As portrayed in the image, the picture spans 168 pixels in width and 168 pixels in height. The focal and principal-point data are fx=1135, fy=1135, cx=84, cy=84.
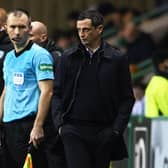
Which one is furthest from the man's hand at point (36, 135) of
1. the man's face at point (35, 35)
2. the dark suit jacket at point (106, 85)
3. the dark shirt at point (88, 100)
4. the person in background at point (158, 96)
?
the person in background at point (158, 96)

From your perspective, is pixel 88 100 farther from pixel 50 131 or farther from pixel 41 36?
pixel 41 36

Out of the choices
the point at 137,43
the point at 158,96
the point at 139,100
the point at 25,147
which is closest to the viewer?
the point at 25,147

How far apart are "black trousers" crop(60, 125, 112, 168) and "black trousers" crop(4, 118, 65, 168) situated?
1.18ft

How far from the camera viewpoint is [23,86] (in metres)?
10.6

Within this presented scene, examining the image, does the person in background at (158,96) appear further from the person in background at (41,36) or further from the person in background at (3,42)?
the person in background at (3,42)

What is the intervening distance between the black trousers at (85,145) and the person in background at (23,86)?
0.91 ft

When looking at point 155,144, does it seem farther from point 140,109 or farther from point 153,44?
point 153,44

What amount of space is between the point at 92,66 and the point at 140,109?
5445mm


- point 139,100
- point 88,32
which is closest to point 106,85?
point 88,32

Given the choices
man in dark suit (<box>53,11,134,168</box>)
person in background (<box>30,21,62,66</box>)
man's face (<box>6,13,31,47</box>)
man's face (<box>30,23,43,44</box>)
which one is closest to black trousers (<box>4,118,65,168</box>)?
man in dark suit (<box>53,11,134,168</box>)

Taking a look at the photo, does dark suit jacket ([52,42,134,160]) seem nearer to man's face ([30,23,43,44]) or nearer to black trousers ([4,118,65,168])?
black trousers ([4,118,65,168])

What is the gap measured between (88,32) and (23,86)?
2.67ft

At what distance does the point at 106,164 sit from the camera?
412 inches

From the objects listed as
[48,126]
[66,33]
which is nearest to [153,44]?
[66,33]
